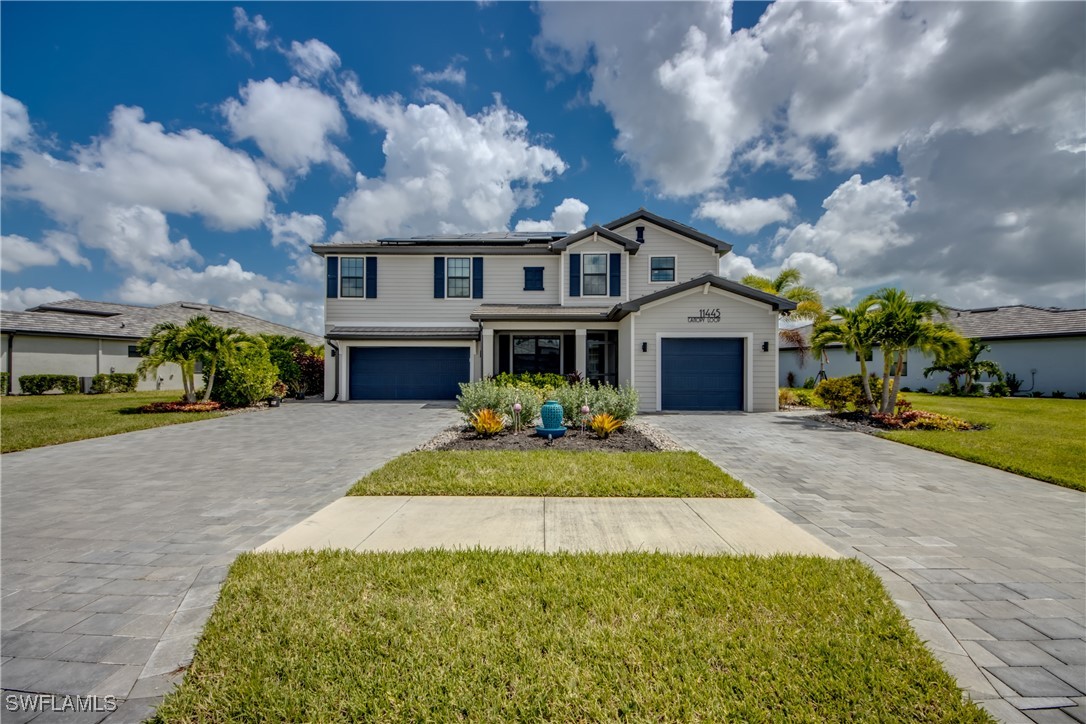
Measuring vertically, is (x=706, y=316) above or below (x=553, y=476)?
above

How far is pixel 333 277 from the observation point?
18.1 meters

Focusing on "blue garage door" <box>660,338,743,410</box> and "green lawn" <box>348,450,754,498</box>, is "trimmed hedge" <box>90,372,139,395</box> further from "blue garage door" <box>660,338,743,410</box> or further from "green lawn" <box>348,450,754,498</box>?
"blue garage door" <box>660,338,743,410</box>

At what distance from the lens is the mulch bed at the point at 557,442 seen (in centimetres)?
826

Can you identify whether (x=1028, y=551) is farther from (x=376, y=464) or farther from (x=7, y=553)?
(x=7, y=553)

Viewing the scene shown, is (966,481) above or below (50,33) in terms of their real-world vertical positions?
below

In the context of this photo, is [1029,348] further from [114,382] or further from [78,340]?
[78,340]

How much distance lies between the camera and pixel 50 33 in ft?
29.5

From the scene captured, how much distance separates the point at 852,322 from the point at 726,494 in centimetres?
1021

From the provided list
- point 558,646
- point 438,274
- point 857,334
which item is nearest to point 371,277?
point 438,274

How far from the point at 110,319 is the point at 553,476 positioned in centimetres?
3335

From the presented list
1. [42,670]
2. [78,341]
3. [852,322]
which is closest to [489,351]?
[852,322]

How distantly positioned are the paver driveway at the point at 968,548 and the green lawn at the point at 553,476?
776 millimetres

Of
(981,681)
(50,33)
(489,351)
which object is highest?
(50,33)

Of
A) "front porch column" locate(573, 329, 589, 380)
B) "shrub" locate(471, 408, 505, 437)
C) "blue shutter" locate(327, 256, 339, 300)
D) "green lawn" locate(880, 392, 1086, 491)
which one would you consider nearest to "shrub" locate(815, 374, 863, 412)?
"green lawn" locate(880, 392, 1086, 491)
